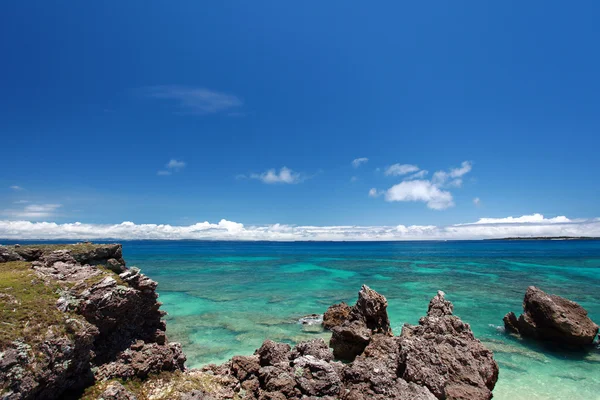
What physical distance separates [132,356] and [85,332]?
8.01 ft

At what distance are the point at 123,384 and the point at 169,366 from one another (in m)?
1.64

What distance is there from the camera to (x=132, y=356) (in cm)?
1241

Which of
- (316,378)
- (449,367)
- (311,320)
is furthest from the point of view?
(311,320)

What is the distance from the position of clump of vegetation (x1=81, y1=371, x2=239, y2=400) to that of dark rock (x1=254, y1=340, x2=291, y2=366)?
2.46 metres

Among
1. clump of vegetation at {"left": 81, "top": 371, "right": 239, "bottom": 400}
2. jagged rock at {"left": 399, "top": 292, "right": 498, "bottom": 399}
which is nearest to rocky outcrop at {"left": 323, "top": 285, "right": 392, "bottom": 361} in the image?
jagged rock at {"left": 399, "top": 292, "right": 498, "bottom": 399}

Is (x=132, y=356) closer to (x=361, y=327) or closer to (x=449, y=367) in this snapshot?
(x=361, y=327)

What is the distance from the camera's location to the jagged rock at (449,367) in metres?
11.5

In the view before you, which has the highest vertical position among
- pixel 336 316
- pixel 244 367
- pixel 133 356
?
pixel 133 356

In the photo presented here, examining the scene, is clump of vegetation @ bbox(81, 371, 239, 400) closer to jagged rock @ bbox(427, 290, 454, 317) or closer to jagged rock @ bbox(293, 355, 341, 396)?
jagged rock @ bbox(293, 355, 341, 396)

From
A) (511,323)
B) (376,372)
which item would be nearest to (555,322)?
(511,323)

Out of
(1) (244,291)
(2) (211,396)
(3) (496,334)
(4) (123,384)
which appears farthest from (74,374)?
(1) (244,291)

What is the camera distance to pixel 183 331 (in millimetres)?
24312

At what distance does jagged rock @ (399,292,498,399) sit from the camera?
451 inches

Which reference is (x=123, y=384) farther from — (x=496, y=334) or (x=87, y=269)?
(x=496, y=334)
